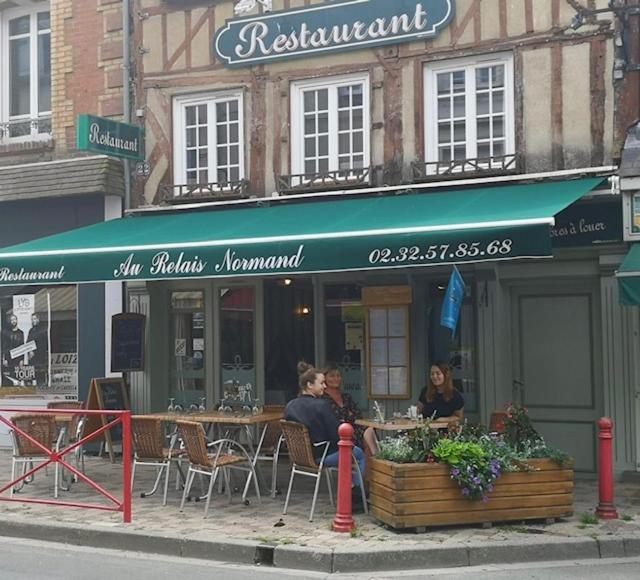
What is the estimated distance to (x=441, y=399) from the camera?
982 centimetres

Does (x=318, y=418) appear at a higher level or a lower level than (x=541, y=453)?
higher

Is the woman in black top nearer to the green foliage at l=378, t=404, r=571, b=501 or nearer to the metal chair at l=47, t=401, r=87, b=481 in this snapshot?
the green foliage at l=378, t=404, r=571, b=501

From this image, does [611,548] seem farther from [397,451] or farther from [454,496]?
[397,451]

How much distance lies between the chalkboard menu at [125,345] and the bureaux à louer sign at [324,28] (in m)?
3.65

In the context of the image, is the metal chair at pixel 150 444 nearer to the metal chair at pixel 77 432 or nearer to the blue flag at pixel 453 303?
the metal chair at pixel 77 432

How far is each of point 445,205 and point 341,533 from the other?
144 inches

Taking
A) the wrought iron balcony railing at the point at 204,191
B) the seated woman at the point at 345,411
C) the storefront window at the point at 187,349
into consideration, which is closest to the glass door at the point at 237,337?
the storefront window at the point at 187,349

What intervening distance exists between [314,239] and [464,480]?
2661mm

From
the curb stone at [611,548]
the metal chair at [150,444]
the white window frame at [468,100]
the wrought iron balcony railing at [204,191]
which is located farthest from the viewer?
the wrought iron balcony railing at [204,191]

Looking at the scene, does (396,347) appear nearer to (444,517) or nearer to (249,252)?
(249,252)

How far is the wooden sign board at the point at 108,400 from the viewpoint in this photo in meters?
11.6

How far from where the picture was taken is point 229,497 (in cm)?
934

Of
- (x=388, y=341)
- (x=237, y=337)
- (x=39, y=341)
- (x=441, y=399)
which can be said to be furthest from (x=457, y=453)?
(x=39, y=341)

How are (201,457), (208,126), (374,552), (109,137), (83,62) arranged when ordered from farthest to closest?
(83,62), (208,126), (109,137), (201,457), (374,552)
